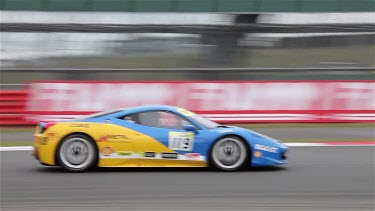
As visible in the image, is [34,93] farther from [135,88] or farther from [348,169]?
[348,169]

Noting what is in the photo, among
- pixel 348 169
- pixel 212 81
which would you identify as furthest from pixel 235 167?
pixel 212 81

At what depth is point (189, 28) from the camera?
880 inches

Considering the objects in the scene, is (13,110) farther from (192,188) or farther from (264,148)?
(192,188)

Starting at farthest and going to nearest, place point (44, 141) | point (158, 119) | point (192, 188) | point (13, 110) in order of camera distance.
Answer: point (13, 110)
point (158, 119)
point (44, 141)
point (192, 188)

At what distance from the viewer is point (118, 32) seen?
22.4 metres

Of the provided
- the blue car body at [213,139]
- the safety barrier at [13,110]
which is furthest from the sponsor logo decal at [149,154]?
the safety barrier at [13,110]

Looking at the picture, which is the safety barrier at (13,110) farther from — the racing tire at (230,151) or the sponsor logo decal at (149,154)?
the racing tire at (230,151)

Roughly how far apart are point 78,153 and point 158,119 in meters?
1.18

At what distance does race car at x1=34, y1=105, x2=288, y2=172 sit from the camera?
345 inches

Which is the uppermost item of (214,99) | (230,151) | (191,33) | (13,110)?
(191,33)

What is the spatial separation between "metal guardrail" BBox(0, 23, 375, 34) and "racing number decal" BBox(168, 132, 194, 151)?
1366 cm

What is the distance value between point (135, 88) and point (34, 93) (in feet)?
7.49
